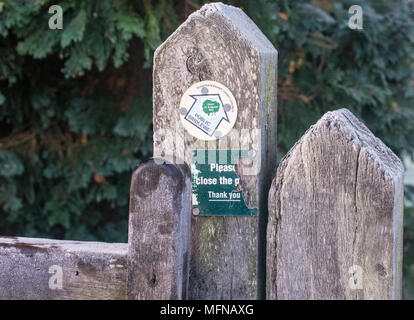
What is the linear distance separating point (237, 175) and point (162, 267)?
302mm

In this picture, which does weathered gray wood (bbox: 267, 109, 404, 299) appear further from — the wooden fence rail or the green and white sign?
the wooden fence rail

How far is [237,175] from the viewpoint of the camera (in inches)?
54.6

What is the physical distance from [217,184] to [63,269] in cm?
45

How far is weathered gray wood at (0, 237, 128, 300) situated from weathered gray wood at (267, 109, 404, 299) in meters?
0.39

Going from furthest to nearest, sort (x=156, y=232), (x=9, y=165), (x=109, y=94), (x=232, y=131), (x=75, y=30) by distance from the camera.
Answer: (x=109, y=94) → (x=9, y=165) → (x=75, y=30) → (x=232, y=131) → (x=156, y=232)

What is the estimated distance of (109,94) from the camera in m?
3.76

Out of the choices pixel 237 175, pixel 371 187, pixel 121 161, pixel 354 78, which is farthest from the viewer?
pixel 354 78

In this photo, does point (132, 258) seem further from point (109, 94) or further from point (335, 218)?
point (109, 94)

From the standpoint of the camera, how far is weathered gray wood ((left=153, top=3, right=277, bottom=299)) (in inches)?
53.9

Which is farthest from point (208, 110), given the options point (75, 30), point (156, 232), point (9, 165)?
point (9, 165)

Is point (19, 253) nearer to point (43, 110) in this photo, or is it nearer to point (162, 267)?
point (162, 267)

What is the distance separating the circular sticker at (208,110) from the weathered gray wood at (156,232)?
164 millimetres
